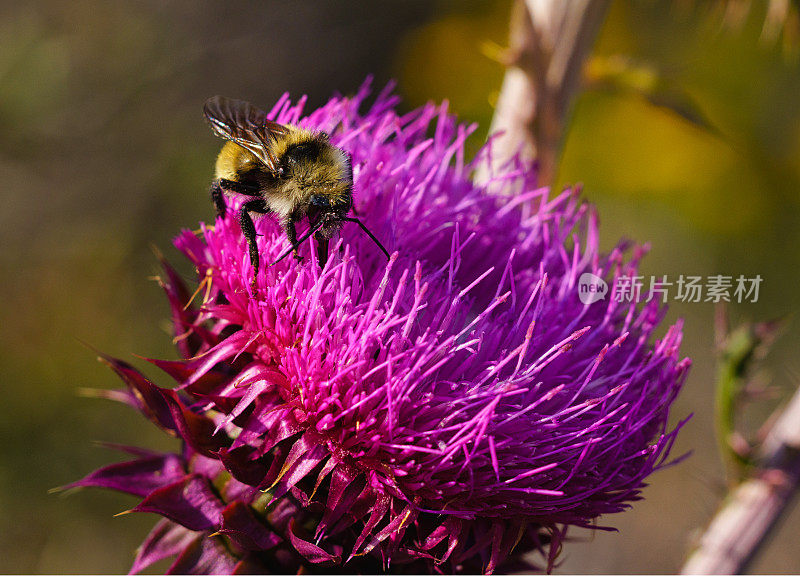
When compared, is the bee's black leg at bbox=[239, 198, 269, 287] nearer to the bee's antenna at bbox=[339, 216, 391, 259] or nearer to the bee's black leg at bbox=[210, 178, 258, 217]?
the bee's black leg at bbox=[210, 178, 258, 217]

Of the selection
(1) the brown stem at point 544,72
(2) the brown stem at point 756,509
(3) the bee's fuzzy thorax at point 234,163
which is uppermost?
(1) the brown stem at point 544,72

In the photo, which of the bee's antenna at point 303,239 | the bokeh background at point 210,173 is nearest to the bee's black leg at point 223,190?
the bee's antenna at point 303,239

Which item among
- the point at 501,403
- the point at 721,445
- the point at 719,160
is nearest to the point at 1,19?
the point at 501,403

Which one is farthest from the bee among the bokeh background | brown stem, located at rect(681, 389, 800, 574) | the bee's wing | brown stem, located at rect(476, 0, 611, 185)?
the bokeh background

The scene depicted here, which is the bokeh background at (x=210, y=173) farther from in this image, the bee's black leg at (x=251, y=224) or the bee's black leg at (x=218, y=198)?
A: the bee's black leg at (x=251, y=224)

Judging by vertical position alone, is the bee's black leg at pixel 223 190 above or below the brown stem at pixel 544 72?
below

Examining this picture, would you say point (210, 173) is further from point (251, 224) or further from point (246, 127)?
point (251, 224)
